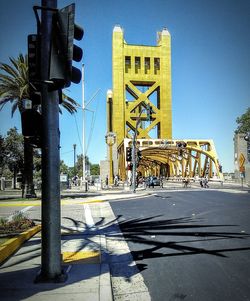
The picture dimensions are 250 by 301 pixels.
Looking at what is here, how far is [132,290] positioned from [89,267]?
129 centimetres

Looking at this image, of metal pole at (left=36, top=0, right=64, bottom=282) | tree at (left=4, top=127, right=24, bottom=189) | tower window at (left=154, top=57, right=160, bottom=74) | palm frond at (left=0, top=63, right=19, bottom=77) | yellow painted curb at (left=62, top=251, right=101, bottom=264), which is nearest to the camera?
metal pole at (left=36, top=0, right=64, bottom=282)

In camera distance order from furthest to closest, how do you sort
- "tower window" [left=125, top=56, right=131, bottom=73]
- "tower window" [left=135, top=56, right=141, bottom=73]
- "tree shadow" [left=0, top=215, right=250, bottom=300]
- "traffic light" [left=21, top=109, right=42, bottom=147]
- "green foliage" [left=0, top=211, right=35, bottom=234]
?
"tower window" [left=135, top=56, right=141, bottom=73] → "tower window" [left=125, top=56, right=131, bottom=73] → "green foliage" [left=0, top=211, right=35, bottom=234] → "tree shadow" [left=0, top=215, right=250, bottom=300] → "traffic light" [left=21, top=109, right=42, bottom=147]

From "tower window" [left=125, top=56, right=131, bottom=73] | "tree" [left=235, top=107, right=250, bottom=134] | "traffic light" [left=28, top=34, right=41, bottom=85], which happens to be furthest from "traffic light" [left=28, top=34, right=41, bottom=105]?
"tree" [left=235, top=107, right=250, bottom=134]

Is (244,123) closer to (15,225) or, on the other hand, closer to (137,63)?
(137,63)

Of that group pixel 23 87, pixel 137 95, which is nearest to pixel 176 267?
pixel 23 87

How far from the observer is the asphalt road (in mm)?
4766

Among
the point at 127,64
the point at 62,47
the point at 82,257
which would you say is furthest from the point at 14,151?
the point at 62,47

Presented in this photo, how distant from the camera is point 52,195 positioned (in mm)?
5070

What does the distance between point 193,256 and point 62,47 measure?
4.66 m

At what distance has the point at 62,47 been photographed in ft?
15.3

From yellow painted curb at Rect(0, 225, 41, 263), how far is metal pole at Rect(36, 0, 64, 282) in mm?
2005

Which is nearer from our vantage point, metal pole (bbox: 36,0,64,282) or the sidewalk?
the sidewalk

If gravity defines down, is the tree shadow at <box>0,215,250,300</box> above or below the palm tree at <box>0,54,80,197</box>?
below

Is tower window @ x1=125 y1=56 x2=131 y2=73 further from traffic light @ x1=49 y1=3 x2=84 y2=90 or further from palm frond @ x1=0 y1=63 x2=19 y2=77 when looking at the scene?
traffic light @ x1=49 y1=3 x2=84 y2=90
